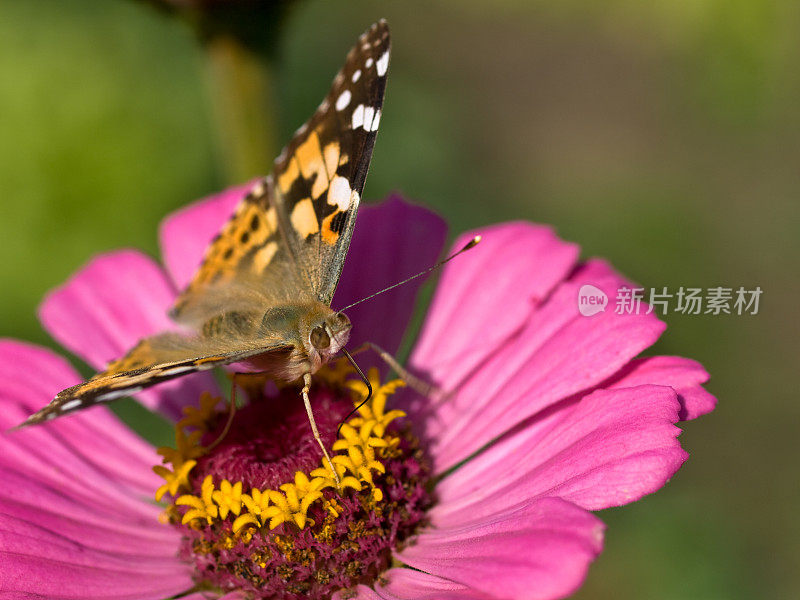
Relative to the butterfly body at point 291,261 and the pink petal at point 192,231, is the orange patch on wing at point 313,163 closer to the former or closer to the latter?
the butterfly body at point 291,261

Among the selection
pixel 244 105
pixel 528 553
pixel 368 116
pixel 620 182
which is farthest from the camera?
pixel 620 182

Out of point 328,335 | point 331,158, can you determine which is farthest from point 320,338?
point 331,158

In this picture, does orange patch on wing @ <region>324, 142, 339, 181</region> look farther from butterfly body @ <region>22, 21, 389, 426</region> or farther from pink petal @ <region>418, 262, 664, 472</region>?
pink petal @ <region>418, 262, 664, 472</region>

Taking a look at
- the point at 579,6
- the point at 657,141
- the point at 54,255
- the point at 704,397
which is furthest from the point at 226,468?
the point at 579,6

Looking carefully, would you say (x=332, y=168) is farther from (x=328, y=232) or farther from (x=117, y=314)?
(x=117, y=314)

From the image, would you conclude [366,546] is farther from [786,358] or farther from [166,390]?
[786,358]

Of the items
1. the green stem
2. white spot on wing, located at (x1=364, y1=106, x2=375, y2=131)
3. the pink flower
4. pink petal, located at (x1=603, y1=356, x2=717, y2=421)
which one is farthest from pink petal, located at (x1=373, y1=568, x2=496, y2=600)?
the green stem
